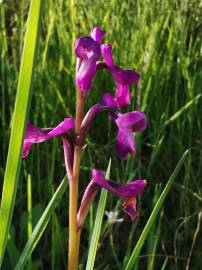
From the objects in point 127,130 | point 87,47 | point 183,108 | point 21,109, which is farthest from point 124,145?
point 183,108

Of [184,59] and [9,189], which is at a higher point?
[184,59]

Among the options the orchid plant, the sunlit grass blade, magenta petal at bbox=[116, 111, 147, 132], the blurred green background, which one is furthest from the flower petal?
the sunlit grass blade

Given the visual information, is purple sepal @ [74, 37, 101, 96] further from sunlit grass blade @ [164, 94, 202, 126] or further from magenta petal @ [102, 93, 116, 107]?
sunlit grass blade @ [164, 94, 202, 126]

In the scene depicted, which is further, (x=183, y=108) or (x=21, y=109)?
(x=183, y=108)

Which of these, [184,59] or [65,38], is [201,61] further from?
[65,38]

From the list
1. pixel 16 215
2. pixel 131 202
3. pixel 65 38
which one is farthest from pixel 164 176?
pixel 131 202

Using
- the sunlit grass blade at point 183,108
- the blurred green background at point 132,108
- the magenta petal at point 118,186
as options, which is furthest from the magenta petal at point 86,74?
the sunlit grass blade at point 183,108

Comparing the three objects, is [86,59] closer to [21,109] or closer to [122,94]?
[122,94]
